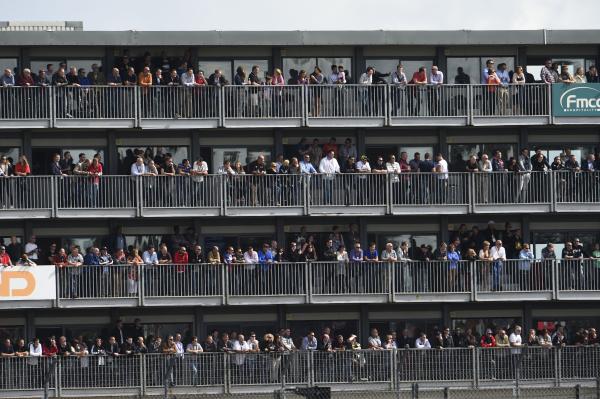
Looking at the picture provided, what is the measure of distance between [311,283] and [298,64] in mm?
6750

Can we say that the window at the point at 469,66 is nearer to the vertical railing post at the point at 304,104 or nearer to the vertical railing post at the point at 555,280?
the vertical railing post at the point at 304,104

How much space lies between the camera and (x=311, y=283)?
5647 centimetres

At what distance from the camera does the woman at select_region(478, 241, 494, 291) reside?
5669 centimetres

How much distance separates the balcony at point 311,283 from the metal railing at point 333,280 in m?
0.03

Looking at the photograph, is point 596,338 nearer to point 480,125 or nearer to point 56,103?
point 480,125

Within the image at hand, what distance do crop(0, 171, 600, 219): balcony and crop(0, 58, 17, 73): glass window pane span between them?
3.85 meters

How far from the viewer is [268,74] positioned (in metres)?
58.8

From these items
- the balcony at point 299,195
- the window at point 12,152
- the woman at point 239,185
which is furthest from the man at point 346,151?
the window at point 12,152

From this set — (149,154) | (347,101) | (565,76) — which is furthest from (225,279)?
(565,76)

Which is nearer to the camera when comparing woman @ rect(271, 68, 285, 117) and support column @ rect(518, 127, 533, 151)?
woman @ rect(271, 68, 285, 117)

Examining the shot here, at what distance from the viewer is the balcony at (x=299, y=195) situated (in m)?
56.2

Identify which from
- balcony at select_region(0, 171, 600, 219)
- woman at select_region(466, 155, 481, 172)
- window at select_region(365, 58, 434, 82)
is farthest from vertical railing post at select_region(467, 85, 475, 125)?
window at select_region(365, 58, 434, 82)

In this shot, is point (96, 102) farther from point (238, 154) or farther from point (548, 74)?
point (548, 74)

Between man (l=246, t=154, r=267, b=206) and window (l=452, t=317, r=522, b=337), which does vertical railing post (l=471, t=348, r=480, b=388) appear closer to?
window (l=452, t=317, r=522, b=337)
